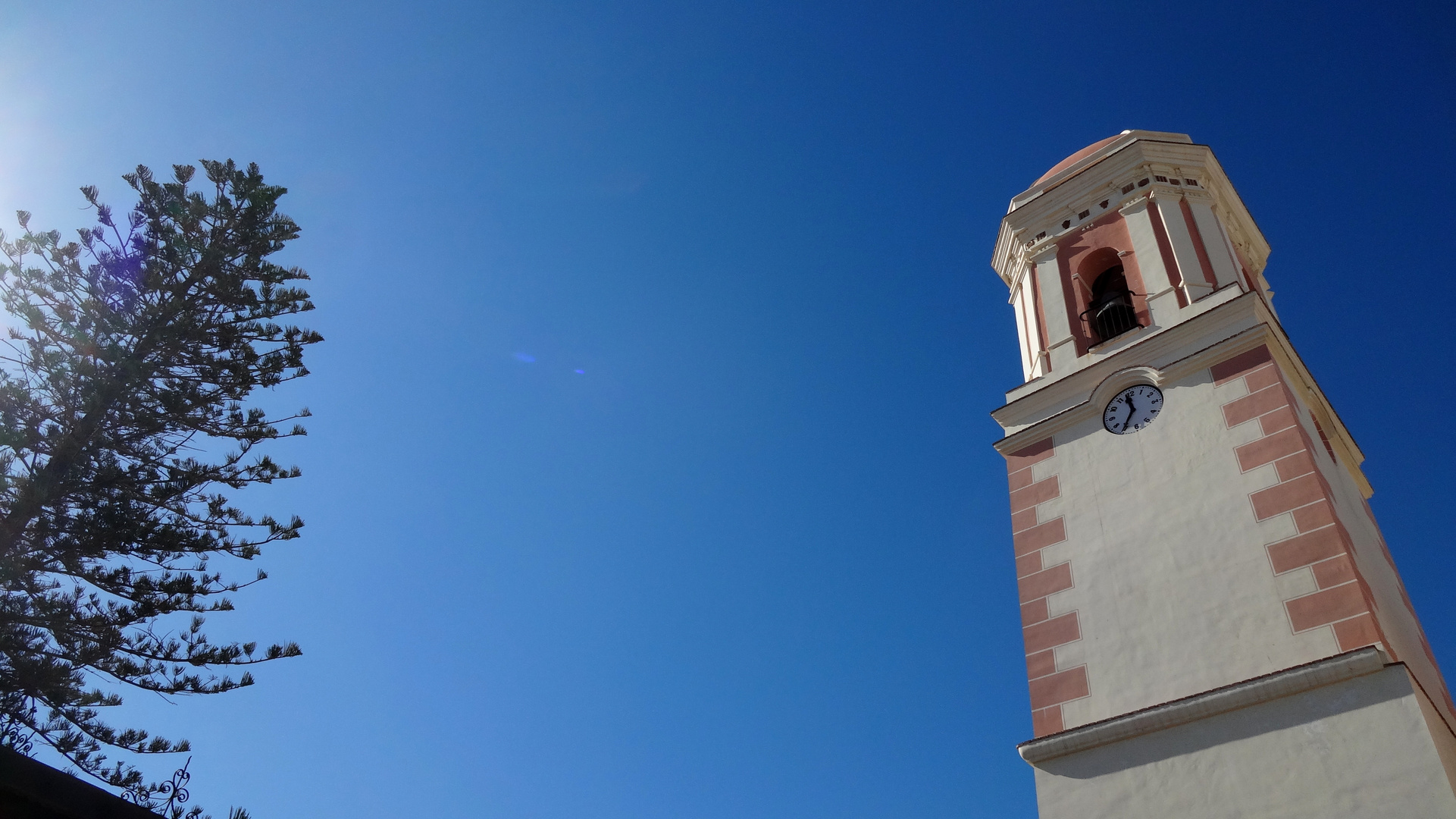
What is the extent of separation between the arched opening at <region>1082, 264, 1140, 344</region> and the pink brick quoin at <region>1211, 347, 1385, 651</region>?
1.86m

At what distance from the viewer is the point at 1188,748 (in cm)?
826

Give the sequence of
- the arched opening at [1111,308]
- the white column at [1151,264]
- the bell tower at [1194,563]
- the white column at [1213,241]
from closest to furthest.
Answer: the bell tower at [1194,563] < the white column at [1151,264] < the white column at [1213,241] < the arched opening at [1111,308]

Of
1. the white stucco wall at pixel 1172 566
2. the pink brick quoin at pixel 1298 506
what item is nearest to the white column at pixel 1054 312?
the white stucco wall at pixel 1172 566

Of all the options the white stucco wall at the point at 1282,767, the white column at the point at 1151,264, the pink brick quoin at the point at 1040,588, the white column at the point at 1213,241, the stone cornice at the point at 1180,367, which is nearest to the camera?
the white stucco wall at the point at 1282,767

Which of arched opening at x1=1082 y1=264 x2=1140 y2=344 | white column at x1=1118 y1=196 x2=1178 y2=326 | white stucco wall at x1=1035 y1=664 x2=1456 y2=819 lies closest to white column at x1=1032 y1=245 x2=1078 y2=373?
arched opening at x1=1082 y1=264 x2=1140 y2=344

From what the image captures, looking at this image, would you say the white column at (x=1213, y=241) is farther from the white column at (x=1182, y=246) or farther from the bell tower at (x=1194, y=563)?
the white column at (x=1182, y=246)

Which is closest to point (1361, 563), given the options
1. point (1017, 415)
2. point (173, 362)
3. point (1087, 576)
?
point (1087, 576)

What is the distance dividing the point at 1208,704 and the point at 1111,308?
18.8ft

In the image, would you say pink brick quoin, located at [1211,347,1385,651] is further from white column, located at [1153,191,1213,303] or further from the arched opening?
the arched opening

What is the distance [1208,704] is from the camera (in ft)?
27.2

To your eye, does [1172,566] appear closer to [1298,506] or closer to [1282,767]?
[1298,506]

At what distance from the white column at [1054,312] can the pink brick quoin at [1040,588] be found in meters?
1.51

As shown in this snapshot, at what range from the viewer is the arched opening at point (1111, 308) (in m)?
12.4

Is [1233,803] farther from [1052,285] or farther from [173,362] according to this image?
[173,362]
